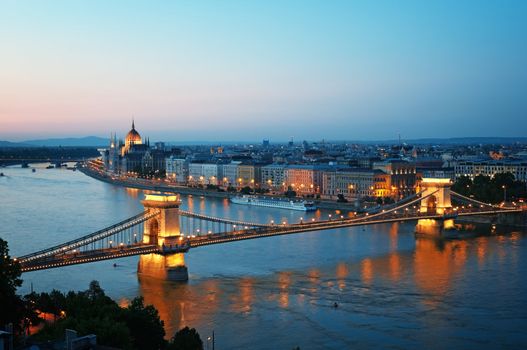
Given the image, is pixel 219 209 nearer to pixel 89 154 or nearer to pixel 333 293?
pixel 333 293

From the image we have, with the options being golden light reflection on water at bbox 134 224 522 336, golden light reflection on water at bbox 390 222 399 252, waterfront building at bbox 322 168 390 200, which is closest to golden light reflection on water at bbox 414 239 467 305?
golden light reflection on water at bbox 134 224 522 336

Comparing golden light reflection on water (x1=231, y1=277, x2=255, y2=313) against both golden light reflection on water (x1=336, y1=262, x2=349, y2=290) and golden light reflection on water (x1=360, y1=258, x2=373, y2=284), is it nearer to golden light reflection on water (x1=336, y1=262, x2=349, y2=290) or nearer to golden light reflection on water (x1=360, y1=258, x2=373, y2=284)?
golden light reflection on water (x1=336, y1=262, x2=349, y2=290)

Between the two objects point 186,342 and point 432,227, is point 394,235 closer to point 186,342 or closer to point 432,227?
point 432,227

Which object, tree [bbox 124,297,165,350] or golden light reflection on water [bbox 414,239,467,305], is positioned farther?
golden light reflection on water [bbox 414,239,467,305]

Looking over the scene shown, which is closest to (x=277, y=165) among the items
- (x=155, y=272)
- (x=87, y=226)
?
(x=87, y=226)

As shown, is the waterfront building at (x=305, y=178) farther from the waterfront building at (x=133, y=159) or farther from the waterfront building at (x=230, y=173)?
the waterfront building at (x=133, y=159)

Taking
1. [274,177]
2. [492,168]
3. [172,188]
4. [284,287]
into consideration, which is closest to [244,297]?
[284,287]
